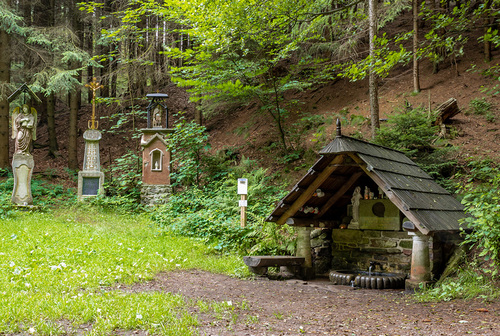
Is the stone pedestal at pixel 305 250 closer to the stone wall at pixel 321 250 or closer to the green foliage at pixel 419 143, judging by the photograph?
the stone wall at pixel 321 250

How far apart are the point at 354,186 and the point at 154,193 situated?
8530mm

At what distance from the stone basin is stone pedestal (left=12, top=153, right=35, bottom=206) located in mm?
9964

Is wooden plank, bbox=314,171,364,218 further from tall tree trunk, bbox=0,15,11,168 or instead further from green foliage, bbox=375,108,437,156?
tall tree trunk, bbox=0,15,11,168

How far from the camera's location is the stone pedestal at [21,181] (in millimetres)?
12562

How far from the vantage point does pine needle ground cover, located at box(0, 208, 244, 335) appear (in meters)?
4.12

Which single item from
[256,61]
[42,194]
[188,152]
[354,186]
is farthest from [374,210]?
[42,194]

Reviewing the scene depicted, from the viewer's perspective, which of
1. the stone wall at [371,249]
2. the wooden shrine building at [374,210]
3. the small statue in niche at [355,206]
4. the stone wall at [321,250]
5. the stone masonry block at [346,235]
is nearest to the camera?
the wooden shrine building at [374,210]

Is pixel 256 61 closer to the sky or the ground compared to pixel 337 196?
closer to the sky

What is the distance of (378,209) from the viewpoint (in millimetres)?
7914

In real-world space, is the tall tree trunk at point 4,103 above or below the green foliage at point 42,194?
above

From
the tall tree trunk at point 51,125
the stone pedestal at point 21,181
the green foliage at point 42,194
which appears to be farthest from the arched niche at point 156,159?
the tall tree trunk at point 51,125

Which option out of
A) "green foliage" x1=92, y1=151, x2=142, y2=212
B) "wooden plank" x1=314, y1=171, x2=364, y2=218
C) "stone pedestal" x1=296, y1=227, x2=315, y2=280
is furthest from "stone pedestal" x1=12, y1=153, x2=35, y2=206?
"wooden plank" x1=314, y1=171, x2=364, y2=218

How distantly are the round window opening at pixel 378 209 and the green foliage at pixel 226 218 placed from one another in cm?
185

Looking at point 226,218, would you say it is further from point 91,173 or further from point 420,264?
point 91,173
